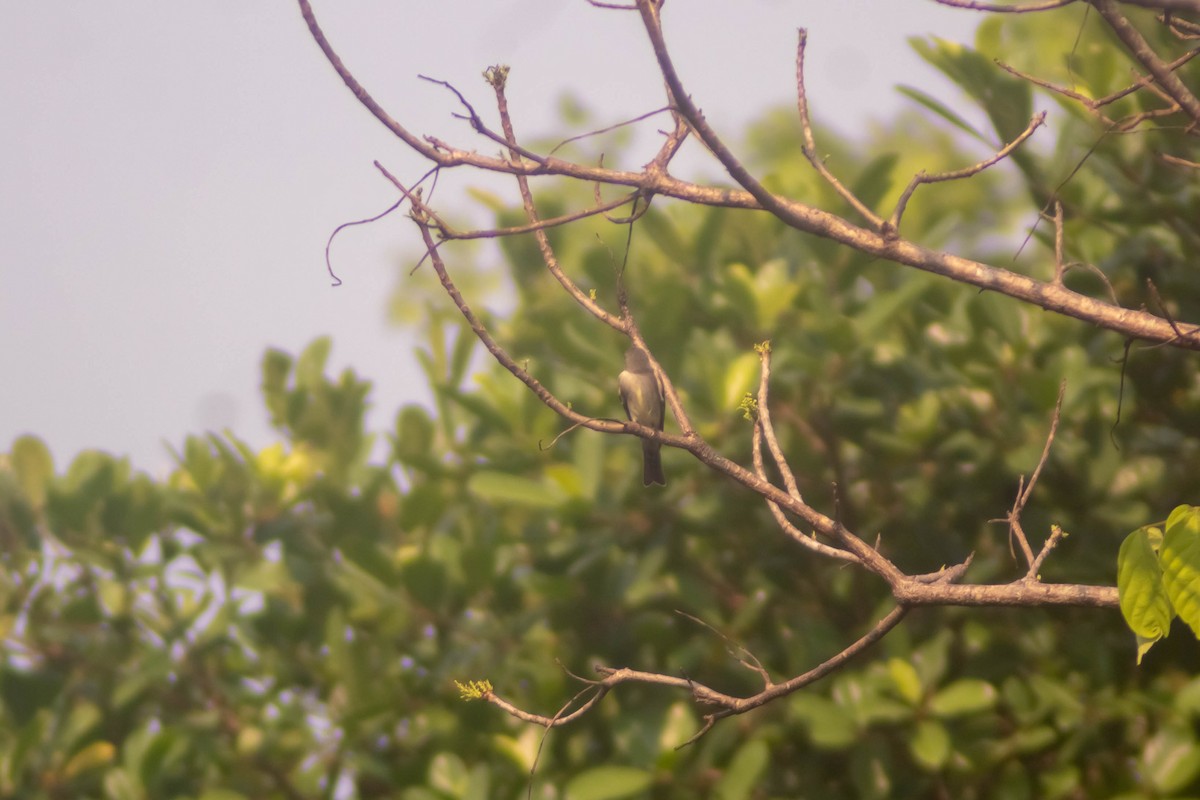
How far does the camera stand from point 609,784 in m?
3.46

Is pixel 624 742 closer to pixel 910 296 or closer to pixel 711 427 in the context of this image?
pixel 711 427

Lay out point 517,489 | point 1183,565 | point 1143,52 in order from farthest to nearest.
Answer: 1. point 517,489
2. point 1143,52
3. point 1183,565

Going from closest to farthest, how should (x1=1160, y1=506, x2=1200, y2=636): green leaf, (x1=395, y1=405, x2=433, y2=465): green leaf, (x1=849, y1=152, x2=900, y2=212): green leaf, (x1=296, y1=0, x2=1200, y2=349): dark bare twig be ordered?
(x1=1160, y1=506, x2=1200, y2=636): green leaf → (x1=296, y1=0, x2=1200, y2=349): dark bare twig → (x1=849, y1=152, x2=900, y2=212): green leaf → (x1=395, y1=405, x2=433, y2=465): green leaf

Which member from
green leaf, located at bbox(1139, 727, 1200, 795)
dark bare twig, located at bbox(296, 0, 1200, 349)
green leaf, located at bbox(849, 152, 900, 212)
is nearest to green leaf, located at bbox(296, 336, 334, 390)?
green leaf, located at bbox(849, 152, 900, 212)

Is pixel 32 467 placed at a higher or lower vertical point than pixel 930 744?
higher

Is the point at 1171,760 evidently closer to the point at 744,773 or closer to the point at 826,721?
the point at 826,721

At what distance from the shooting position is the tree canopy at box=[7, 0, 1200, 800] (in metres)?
3.61

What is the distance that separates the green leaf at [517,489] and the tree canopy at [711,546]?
0.5 inches

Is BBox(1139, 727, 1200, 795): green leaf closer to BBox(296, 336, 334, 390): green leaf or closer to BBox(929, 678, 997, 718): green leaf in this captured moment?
BBox(929, 678, 997, 718): green leaf

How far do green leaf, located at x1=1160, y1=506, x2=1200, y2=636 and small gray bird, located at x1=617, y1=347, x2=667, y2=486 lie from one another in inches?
59.9

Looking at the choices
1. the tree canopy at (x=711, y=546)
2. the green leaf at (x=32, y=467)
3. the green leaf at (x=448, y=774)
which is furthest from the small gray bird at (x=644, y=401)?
the green leaf at (x=32, y=467)

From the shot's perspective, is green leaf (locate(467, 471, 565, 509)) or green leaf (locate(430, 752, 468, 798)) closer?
green leaf (locate(430, 752, 468, 798))

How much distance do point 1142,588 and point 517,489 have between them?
2.25 meters

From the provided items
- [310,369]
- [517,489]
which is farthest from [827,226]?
[310,369]
